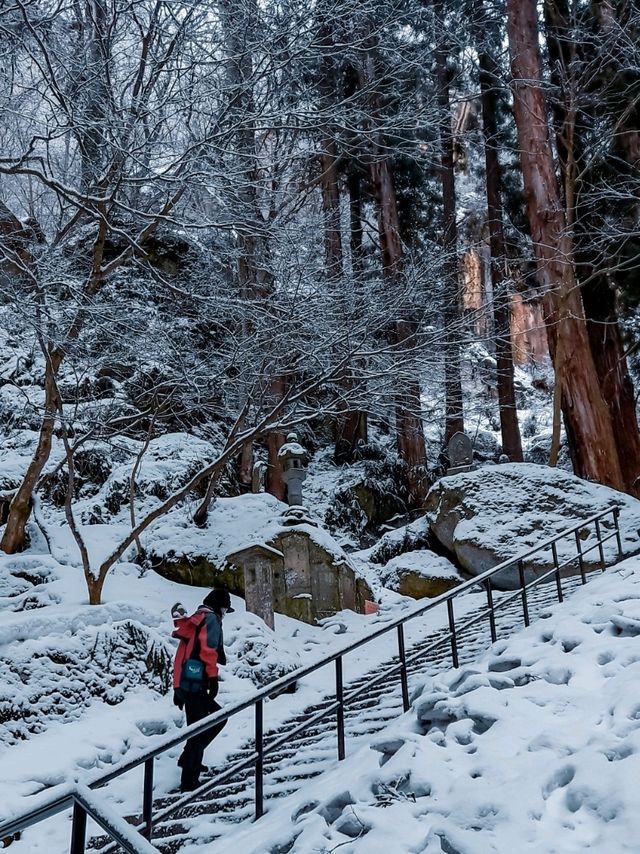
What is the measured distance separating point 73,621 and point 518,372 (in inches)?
1030

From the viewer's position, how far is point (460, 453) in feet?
48.5

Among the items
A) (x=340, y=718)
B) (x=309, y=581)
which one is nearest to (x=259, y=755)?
(x=340, y=718)

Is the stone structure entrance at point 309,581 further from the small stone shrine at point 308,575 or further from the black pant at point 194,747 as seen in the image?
the black pant at point 194,747

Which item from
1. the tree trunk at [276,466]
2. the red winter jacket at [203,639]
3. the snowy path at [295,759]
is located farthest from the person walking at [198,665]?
the tree trunk at [276,466]

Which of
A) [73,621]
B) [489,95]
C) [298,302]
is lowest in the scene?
[73,621]

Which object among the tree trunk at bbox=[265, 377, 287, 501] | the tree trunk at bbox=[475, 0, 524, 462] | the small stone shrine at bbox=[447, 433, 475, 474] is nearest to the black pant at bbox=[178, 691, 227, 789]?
the tree trunk at bbox=[265, 377, 287, 501]

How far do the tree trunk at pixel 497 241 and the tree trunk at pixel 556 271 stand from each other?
65.0 inches

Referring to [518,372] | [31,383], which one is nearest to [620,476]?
[31,383]

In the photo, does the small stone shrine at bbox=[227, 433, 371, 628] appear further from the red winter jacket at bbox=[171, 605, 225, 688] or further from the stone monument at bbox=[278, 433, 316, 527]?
the red winter jacket at bbox=[171, 605, 225, 688]

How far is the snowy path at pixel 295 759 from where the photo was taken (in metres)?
4.67

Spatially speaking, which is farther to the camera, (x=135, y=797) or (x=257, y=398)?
(x=257, y=398)

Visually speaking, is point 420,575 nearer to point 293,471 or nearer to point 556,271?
point 293,471

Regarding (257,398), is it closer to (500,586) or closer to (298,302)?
(298,302)

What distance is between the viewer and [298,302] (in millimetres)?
9703
